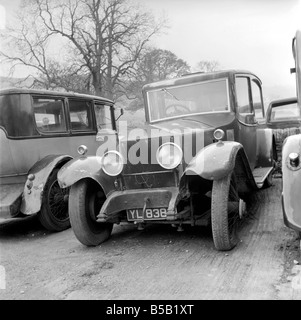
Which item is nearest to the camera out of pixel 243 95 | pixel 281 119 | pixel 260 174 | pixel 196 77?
pixel 196 77

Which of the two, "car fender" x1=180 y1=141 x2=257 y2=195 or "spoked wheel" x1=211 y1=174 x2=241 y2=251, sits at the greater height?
"car fender" x1=180 y1=141 x2=257 y2=195

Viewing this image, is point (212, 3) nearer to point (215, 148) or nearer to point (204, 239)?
point (215, 148)

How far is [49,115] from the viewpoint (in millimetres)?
5660

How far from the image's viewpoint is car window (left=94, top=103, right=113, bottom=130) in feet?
22.8

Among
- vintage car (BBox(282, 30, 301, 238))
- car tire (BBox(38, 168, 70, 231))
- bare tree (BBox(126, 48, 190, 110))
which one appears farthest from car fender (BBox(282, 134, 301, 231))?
bare tree (BBox(126, 48, 190, 110))

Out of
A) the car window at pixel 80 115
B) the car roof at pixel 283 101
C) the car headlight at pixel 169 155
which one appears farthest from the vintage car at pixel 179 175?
the car roof at pixel 283 101

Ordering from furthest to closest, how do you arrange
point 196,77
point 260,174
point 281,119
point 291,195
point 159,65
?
point 159,65, point 281,119, point 260,174, point 196,77, point 291,195

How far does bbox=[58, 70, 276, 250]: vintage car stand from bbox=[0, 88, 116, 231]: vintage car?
1.89ft

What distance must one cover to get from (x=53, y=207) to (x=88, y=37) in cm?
750

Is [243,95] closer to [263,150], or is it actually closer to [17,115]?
[263,150]

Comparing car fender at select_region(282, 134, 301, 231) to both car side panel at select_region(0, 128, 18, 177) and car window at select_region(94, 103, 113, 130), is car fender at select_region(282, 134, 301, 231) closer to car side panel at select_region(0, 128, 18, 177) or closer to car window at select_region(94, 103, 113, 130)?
car side panel at select_region(0, 128, 18, 177)

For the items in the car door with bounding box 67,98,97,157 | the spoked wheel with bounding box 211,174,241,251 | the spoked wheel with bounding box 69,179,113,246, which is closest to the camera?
the spoked wheel with bounding box 211,174,241,251

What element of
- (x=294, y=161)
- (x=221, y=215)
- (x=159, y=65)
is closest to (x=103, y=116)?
(x=221, y=215)

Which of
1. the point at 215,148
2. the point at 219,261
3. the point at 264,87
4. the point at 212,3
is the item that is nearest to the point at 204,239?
the point at 219,261
